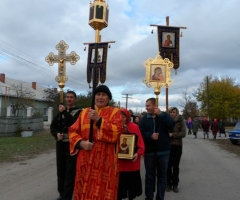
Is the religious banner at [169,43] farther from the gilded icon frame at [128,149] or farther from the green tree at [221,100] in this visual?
the green tree at [221,100]

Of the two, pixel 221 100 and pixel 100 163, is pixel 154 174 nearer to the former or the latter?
pixel 100 163

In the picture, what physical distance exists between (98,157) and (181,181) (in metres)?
4.33

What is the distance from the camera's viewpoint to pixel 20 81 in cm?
4909

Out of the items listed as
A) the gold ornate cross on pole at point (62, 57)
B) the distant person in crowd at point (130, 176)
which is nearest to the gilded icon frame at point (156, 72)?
the gold ornate cross on pole at point (62, 57)

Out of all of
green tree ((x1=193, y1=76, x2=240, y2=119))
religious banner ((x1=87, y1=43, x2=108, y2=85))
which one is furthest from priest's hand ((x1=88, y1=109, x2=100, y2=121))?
green tree ((x1=193, y1=76, x2=240, y2=119))

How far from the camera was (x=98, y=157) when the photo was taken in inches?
125

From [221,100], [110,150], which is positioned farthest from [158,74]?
[221,100]

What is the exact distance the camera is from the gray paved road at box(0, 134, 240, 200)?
551 centimetres

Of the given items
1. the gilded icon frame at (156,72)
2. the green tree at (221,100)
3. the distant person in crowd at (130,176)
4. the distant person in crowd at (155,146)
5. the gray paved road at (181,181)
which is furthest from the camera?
the green tree at (221,100)

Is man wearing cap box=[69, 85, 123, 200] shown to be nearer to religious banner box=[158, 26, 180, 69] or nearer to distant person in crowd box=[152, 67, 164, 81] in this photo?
distant person in crowd box=[152, 67, 164, 81]

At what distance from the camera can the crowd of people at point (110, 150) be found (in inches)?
125

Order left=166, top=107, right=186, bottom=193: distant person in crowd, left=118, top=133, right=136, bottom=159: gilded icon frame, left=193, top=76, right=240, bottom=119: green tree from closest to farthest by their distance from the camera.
A: left=118, top=133, right=136, bottom=159: gilded icon frame
left=166, top=107, right=186, bottom=193: distant person in crowd
left=193, top=76, right=240, bottom=119: green tree

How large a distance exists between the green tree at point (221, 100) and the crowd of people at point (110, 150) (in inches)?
1741

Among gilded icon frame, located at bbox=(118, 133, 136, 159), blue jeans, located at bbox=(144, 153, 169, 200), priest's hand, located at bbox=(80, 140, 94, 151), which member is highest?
priest's hand, located at bbox=(80, 140, 94, 151)
